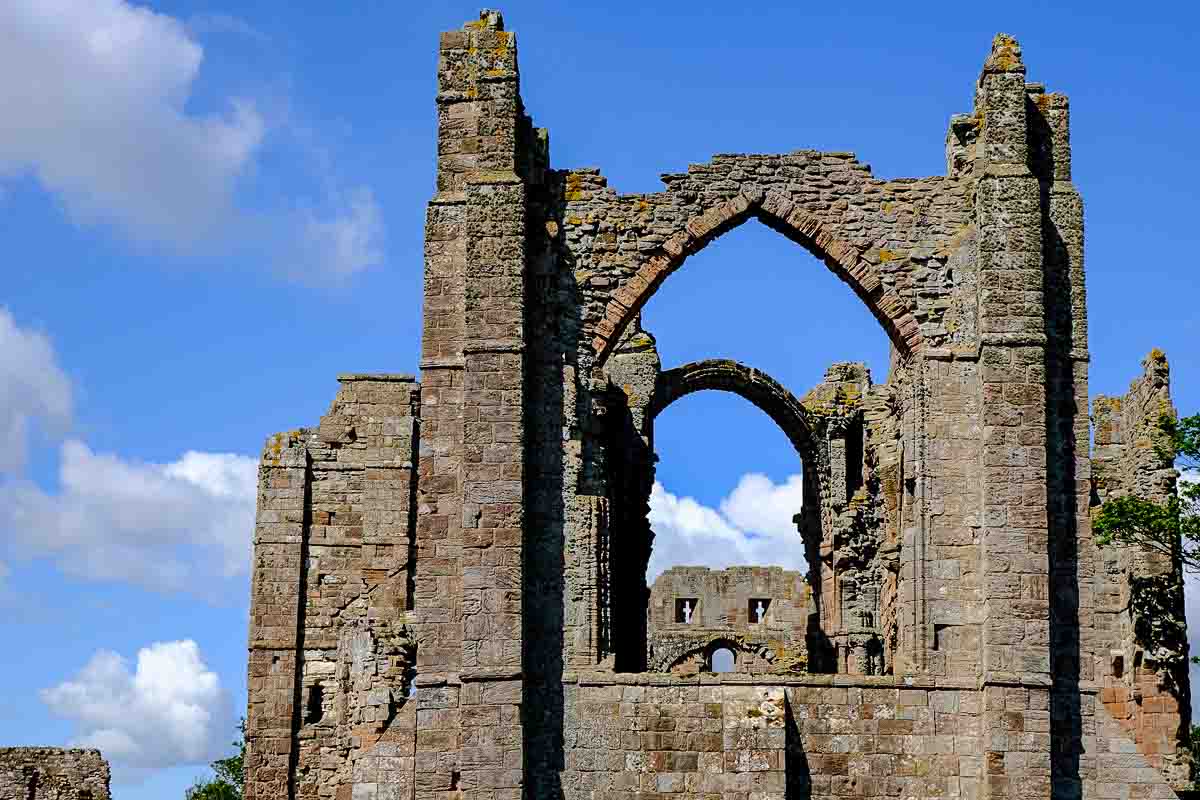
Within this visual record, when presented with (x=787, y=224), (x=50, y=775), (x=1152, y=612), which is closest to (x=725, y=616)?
(x=1152, y=612)

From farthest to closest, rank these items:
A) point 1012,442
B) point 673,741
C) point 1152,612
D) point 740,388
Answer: point 740,388
point 1152,612
point 1012,442
point 673,741

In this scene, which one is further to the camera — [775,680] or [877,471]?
[877,471]

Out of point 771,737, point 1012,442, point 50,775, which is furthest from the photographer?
point 50,775

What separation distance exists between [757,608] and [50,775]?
51.0 feet

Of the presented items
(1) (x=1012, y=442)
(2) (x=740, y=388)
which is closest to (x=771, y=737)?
(1) (x=1012, y=442)

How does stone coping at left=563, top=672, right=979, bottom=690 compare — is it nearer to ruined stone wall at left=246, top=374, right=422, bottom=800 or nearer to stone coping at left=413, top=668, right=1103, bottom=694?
stone coping at left=413, top=668, right=1103, bottom=694

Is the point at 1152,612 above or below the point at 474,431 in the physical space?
below

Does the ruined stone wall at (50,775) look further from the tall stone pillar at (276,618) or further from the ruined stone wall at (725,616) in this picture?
the ruined stone wall at (725,616)

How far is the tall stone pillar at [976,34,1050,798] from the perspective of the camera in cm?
→ 1614

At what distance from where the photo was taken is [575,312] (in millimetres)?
17656

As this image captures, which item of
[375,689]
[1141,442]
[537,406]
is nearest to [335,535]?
[375,689]

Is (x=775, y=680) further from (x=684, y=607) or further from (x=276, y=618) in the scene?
(x=684, y=607)

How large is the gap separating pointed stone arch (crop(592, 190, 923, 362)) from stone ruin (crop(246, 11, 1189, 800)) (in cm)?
3

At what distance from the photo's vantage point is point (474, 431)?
16.8 metres
